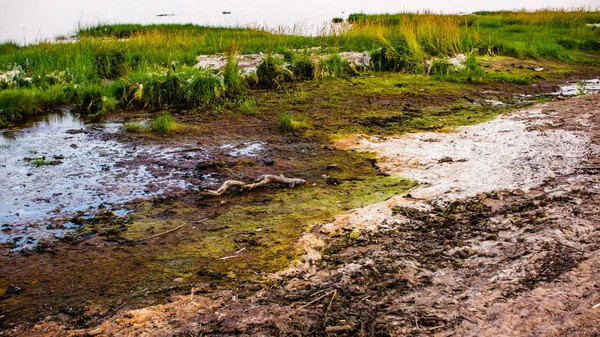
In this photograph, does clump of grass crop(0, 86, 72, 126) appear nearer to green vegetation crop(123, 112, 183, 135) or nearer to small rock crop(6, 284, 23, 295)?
green vegetation crop(123, 112, 183, 135)

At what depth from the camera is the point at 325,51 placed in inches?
510

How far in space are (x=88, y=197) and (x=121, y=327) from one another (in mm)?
2727

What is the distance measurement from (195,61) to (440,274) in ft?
31.9

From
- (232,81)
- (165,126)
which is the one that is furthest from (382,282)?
(232,81)

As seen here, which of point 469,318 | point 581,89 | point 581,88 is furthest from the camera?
point 581,88

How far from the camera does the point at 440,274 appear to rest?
11.7ft

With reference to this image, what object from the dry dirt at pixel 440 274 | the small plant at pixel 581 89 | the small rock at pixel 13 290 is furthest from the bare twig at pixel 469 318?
the small plant at pixel 581 89

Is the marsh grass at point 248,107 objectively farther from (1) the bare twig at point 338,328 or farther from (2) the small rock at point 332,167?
(1) the bare twig at point 338,328

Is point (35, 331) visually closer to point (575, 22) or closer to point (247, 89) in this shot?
point (247, 89)

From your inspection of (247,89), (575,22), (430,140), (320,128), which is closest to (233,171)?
(320,128)

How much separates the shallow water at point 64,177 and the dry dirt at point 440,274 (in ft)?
6.79

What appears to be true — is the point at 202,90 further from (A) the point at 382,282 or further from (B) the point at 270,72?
(A) the point at 382,282

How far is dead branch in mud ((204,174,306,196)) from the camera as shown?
18.2ft

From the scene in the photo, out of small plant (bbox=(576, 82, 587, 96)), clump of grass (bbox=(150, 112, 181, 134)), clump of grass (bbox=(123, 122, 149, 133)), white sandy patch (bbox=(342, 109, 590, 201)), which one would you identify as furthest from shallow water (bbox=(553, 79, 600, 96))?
clump of grass (bbox=(123, 122, 149, 133))
